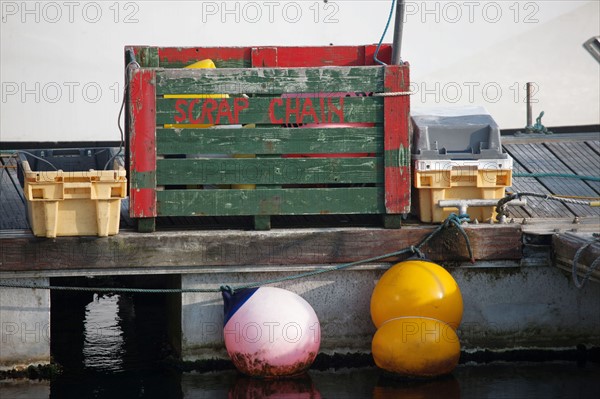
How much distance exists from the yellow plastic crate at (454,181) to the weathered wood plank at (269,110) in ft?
1.87

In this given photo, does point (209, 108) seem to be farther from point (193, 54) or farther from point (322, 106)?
point (193, 54)

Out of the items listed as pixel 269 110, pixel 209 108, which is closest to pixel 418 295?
pixel 269 110

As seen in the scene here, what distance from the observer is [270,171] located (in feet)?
25.4

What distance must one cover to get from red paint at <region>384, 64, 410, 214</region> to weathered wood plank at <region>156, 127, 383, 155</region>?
0.09 m

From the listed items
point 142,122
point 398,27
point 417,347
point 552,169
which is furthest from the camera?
point 552,169

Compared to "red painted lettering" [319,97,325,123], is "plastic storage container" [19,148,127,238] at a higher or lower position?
lower

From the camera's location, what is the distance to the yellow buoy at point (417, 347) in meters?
7.16

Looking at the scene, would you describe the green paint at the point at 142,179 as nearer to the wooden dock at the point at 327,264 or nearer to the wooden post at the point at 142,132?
the wooden post at the point at 142,132

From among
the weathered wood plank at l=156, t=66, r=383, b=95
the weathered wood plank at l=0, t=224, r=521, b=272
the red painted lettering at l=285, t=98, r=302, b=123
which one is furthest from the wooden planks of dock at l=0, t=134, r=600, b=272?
the weathered wood plank at l=156, t=66, r=383, b=95

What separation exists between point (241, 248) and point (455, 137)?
6.23ft

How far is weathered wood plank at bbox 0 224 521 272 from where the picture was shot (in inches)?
295

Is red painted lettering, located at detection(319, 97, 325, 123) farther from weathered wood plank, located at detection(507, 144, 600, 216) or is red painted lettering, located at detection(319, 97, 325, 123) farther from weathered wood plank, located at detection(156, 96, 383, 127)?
weathered wood plank, located at detection(507, 144, 600, 216)

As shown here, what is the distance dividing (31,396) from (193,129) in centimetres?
214

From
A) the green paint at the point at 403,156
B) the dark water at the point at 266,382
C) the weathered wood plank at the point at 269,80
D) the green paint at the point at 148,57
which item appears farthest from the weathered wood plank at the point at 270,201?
the green paint at the point at 148,57
